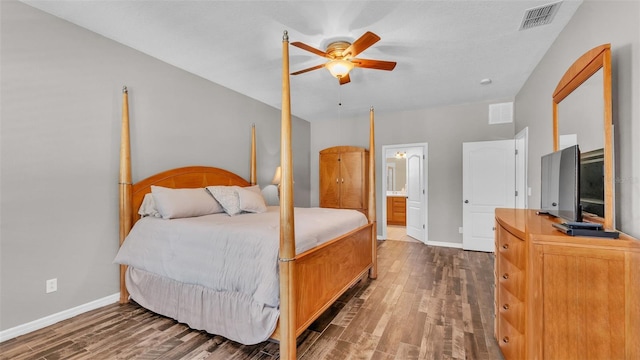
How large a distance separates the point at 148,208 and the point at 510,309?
3.16m

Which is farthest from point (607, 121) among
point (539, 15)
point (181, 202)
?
point (181, 202)

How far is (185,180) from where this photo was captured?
11.0 ft

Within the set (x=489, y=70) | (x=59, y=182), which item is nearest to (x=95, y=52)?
(x=59, y=182)

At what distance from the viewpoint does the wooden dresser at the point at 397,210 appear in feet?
23.5

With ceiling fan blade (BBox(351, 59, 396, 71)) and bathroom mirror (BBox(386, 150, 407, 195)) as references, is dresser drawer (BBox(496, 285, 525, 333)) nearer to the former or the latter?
ceiling fan blade (BBox(351, 59, 396, 71))

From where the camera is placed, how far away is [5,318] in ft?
6.82

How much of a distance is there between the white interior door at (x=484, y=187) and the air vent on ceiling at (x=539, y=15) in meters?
2.45

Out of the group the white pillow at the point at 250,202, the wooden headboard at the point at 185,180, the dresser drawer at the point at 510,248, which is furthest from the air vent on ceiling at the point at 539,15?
the wooden headboard at the point at 185,180

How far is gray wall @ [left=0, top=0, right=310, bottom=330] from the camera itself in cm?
212

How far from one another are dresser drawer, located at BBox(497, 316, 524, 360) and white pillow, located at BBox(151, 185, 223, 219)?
9.25 feet

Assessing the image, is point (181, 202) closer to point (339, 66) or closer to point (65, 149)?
point (65, 149)

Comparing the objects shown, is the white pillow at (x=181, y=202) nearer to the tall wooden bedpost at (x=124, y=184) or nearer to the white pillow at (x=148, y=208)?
the white pillow at (x=148, y=208)

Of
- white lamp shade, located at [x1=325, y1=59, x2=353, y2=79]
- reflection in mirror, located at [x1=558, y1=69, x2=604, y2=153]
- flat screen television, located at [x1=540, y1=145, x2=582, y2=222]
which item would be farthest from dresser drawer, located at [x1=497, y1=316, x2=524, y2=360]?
white lamp shade, located at [x1=325, y1=59, x2=353, y2=79]

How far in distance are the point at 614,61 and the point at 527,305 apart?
1.54 metres
